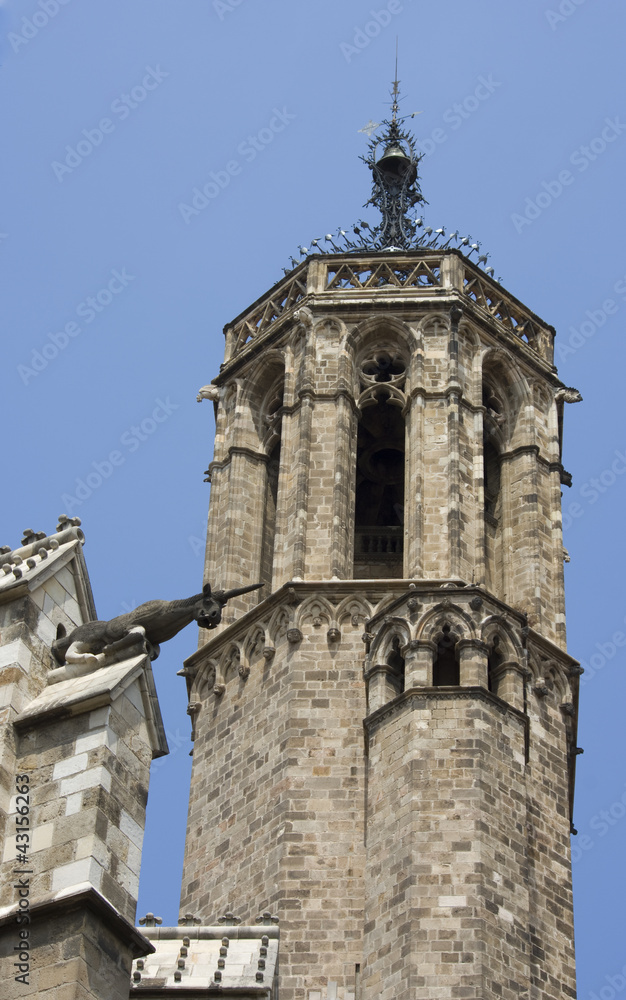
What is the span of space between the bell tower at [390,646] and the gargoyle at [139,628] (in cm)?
1008

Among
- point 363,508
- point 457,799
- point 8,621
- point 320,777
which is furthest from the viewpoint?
point 363,508

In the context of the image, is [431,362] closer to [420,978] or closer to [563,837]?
[563,837]

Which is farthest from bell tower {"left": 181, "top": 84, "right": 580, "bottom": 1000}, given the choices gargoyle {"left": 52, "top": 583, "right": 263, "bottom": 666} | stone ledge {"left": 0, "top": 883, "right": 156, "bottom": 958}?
stone ledge {"left": 0, "top": 883, "right": 156, "bottom": 958}

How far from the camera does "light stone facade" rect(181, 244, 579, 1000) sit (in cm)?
2602

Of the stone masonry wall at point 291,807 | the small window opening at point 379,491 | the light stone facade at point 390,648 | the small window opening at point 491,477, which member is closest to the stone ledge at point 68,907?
the light stone facade at point 390,648

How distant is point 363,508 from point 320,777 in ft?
33.1

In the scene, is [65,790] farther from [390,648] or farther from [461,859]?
[390,648]

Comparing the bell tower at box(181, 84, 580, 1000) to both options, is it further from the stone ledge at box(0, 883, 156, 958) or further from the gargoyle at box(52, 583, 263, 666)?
the stone ledge at box(0, 883, 156, 958)

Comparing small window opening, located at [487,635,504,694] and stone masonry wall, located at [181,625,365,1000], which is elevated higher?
small window opening, located at [487,635,504,694]

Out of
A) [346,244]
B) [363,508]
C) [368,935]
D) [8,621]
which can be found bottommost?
[8,621]

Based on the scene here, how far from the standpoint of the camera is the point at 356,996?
25578 mm

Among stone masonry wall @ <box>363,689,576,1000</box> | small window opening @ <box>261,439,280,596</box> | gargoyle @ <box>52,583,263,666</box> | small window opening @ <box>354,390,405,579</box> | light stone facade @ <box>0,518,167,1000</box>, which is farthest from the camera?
small window opening @ <box>354,390,405,579</box>

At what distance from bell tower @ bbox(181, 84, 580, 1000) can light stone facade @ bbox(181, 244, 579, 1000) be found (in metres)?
0.04

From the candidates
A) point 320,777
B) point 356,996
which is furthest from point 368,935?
point 320,777
